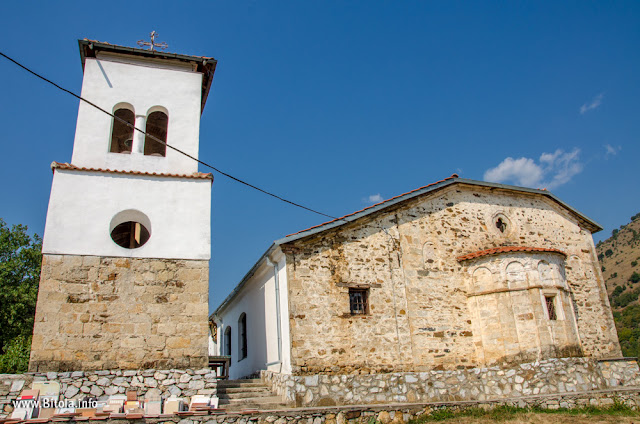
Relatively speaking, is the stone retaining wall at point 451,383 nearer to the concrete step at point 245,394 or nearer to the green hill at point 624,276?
the concrete step at point 245,394

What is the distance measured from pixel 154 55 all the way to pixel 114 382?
7712mm

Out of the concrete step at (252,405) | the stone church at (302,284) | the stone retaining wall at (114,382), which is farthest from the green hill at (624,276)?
the stone retaining wall at (114,382)

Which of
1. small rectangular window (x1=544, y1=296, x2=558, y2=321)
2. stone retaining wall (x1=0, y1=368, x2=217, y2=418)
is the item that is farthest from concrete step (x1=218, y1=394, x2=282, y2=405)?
small rectangular window (x1=544, y1=296, x2=558, y2=321)

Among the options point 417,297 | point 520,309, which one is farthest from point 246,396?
point 520,309

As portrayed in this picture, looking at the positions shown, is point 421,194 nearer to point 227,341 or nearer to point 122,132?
point 122,132

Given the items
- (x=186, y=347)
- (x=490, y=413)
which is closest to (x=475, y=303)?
(x=490, y=413)

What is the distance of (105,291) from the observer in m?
Result: 9.32

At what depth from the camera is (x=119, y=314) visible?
9.25 m

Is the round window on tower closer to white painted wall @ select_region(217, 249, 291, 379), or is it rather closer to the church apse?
white painted wall @ select_region(217, 249, 291, 379)

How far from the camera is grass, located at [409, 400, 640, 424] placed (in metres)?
10.4

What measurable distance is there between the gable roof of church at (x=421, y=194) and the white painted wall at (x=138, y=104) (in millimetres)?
3139

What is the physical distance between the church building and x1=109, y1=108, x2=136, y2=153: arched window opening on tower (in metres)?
4.90

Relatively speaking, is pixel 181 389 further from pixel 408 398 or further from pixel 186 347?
pixel 408 398

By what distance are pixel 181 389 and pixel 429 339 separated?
624 centimetres
